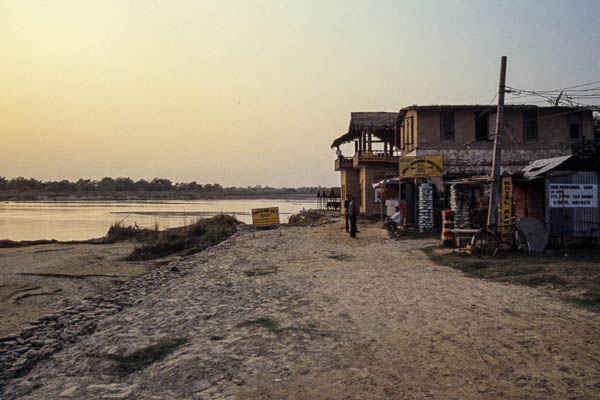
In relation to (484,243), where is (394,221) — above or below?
above

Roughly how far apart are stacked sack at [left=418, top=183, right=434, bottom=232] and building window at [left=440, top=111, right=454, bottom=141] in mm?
5394

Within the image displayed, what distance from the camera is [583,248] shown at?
1302 centimetres

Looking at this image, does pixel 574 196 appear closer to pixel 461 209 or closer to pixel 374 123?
pixel 461 209

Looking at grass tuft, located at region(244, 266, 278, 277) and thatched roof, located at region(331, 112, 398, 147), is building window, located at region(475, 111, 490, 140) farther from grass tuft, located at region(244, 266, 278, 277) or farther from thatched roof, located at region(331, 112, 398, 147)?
grass tuft, located at region(244, 266, 278, 277)

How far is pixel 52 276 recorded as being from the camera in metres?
13.8

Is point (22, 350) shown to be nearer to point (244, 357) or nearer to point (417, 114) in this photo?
point (244, 357)

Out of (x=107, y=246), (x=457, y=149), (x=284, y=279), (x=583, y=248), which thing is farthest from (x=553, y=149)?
(x=107, y=246)

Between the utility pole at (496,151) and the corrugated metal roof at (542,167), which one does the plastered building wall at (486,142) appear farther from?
the utility pole at (496,151)

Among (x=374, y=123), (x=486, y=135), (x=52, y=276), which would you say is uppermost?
(x=374, y=123)

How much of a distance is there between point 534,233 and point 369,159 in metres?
17.7

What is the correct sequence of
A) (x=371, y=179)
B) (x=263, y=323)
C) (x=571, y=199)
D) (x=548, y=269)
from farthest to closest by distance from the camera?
(x=371, y=179)
(x=571, y=199)
(x=548, y=269)
(x=263, y=323)

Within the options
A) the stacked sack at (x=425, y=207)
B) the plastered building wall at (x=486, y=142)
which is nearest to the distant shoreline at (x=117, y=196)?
the plastered building wall at (x=486, y=142)

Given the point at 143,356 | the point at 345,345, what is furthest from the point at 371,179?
the point at 143,356

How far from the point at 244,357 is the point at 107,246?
19861 mm
